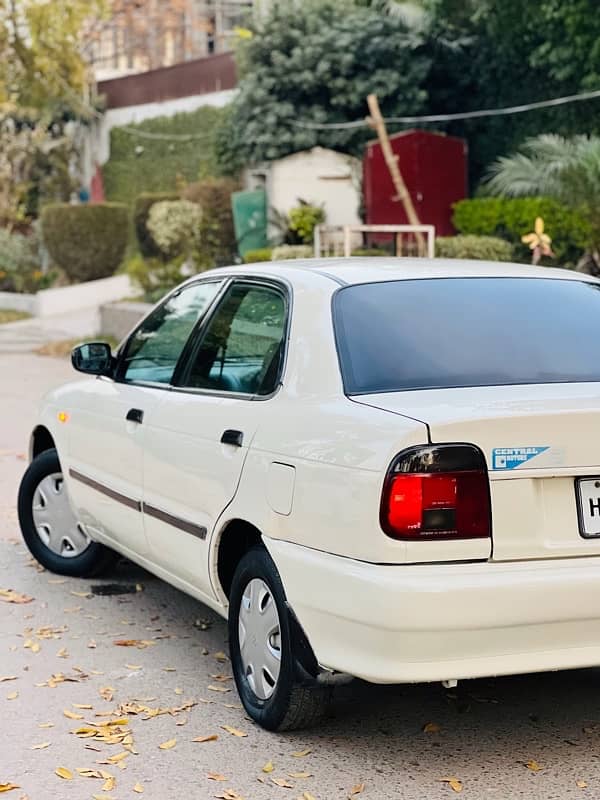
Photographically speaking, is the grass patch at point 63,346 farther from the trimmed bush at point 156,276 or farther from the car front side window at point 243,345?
the car front side window at point 243,345

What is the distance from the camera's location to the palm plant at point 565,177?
57.0 feet

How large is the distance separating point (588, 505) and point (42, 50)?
29904mm

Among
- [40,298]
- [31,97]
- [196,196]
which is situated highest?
[31,97]

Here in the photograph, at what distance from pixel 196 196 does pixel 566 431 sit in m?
21.9

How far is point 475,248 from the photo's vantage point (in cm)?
1902

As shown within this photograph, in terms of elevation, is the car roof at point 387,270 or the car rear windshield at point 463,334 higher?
the car roof at point 387,270

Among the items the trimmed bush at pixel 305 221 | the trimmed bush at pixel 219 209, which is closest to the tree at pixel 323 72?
the trimmed bush at pixel 219 209

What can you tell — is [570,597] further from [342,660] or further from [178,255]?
[178,255]

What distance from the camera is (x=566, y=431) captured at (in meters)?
4.07

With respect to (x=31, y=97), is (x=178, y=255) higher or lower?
lower

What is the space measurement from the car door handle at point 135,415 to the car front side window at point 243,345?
275 millimetres

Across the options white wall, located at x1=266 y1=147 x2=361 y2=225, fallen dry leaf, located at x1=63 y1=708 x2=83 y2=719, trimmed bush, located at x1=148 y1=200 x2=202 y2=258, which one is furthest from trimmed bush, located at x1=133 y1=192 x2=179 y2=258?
fallen dry leaf, located at x1=63 y1=708 x2=83 y2=719

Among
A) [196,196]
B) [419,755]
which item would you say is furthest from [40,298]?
[419,755]

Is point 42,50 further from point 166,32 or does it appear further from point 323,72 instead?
point 166,32
